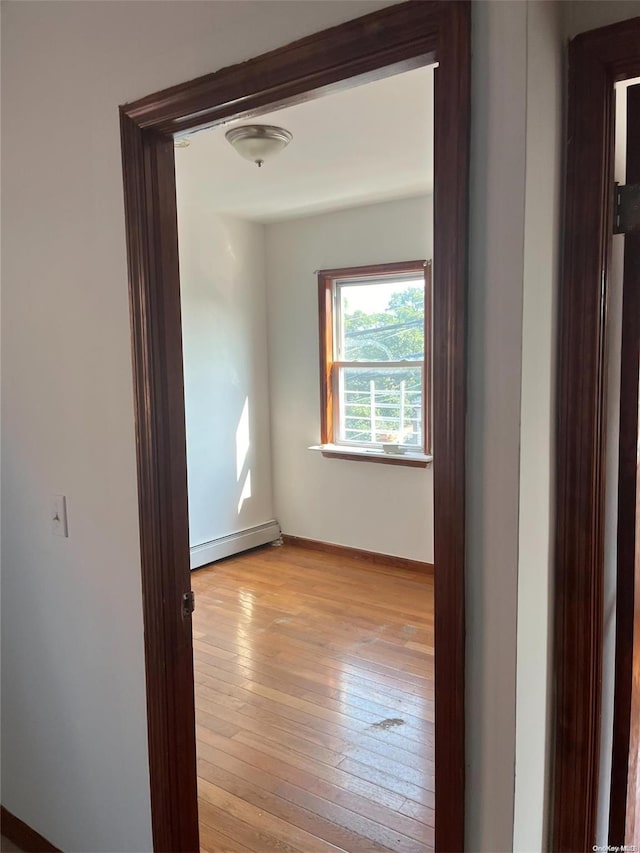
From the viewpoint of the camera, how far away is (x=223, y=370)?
4.66 m

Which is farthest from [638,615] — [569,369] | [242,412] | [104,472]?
[242,412]

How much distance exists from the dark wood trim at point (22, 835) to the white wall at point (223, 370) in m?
2.30

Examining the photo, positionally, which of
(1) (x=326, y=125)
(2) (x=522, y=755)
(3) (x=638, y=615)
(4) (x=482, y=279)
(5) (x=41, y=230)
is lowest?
(2) (x=522, y=755)

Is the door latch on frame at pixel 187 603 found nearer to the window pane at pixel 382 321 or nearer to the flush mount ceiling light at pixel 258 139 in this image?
the flush mount ceiling light at pixel 258 139

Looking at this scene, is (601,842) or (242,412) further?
(242,412)

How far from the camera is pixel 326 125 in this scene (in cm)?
279

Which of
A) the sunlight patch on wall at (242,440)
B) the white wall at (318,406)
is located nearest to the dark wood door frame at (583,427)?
the white wall at (318,406)

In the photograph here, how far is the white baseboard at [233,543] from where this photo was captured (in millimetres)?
4547

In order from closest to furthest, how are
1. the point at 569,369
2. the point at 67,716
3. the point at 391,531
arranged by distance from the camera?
1. the point at 569,369
2. the point at 67,716
3. the point at 391,531

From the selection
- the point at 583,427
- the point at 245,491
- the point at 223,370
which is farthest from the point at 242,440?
the point at 583,427

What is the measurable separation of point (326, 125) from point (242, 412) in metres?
2.46

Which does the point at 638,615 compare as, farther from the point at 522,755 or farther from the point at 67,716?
the point at 67,716

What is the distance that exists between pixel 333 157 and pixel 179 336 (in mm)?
2126

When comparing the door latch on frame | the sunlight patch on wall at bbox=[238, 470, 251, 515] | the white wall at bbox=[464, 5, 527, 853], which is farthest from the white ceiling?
the sunlight patch on wall at bbox=[238, 470, 251, 515]
